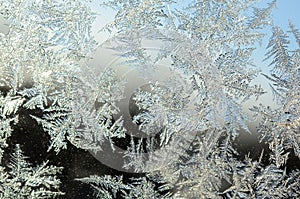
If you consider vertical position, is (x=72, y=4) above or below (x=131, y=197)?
above

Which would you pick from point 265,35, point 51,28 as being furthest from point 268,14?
point 51,28

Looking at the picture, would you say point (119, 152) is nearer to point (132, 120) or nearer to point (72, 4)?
point (132, 120)

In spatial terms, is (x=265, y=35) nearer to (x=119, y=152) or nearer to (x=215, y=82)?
(x=215, y=82)

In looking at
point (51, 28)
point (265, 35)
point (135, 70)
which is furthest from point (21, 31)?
point (265, 35)

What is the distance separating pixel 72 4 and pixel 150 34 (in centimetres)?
9

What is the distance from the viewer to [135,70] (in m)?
0.61

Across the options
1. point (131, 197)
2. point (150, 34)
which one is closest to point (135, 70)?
point (150, 34)

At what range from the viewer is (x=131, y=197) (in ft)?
2.08

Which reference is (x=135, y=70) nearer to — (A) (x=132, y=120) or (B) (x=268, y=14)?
(A) (x=132, y=120)

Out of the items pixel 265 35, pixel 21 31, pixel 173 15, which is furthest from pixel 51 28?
pixel 265 35

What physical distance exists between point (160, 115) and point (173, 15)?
4.4 inches

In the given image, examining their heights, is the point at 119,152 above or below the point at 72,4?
below

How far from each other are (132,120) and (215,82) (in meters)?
0.10

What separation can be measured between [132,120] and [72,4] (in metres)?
0.15
